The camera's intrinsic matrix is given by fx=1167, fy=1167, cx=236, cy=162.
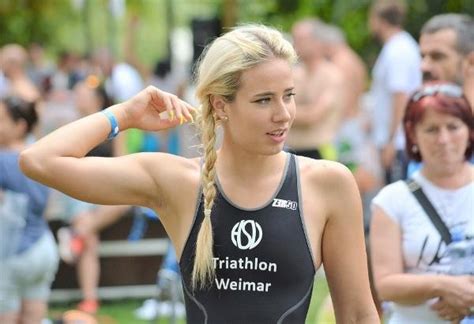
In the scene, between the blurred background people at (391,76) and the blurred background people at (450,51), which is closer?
the blurred background people at (450,51)

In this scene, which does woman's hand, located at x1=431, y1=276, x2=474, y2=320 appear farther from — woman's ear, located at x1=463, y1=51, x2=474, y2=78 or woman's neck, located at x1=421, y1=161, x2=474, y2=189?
woman's ear, located at x1=463, y1=51, x2=474, y2=78

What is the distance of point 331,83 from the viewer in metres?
11.2

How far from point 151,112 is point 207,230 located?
63 centimetres

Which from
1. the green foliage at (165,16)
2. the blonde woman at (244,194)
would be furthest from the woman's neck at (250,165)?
the green foliage at (165,16)

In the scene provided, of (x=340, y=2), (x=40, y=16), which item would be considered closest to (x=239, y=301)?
(x=340, y=2)

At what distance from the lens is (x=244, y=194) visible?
13.0 ft

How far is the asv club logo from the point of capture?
387cm

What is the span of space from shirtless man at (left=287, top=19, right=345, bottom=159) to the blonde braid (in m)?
6.50

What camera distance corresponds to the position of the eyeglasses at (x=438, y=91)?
5125 millimetres

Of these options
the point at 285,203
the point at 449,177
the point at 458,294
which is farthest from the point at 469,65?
the point at 285,203

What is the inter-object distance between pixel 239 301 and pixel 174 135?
10.5m

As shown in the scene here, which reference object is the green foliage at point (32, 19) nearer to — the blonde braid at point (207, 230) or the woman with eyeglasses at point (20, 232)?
the woman with eyeglasses at point (20, 232)

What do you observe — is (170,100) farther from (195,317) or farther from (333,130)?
(333,130)

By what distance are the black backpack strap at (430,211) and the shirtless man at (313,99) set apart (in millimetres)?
5430
